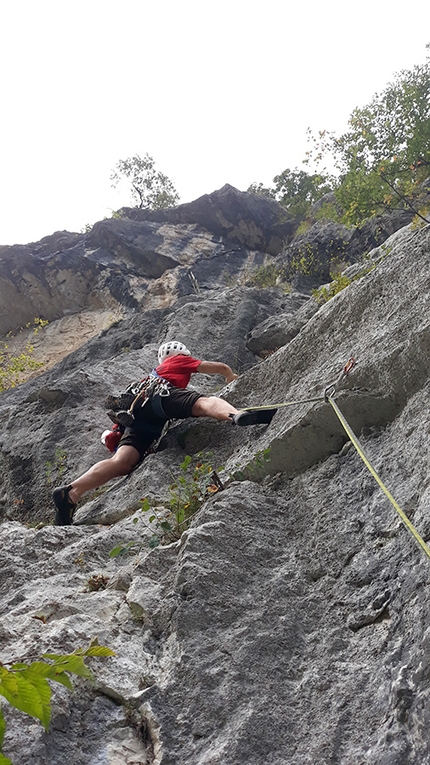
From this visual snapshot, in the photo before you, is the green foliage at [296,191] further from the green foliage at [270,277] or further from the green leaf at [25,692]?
the green leaf at [25,692]

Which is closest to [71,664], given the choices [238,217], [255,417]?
[255,417]

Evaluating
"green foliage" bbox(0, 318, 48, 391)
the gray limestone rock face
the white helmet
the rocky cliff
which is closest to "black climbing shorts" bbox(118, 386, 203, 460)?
the rocky cliff

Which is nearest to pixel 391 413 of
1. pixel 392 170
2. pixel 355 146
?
pixel 392 170

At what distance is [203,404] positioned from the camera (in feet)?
18.6

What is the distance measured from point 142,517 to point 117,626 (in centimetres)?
142

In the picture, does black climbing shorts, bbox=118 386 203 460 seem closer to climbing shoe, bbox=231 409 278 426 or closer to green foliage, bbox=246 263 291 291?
climbing shoe, bbox=231 409 278 426

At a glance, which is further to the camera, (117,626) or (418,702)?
(117,626)

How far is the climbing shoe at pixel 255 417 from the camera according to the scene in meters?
4.94

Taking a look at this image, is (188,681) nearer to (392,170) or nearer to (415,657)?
(415,657)

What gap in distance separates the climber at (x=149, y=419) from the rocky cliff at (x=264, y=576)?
23 centimetres

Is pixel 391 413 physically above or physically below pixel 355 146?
below

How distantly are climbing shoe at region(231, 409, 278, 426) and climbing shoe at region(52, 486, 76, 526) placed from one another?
1.82m

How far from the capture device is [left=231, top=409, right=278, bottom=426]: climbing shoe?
4938 millimetres

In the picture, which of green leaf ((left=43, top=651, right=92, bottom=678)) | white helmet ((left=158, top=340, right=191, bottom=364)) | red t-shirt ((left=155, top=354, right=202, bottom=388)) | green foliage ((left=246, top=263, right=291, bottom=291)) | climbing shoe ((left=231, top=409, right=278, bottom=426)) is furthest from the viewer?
green foliage ((left=246, top=263, right=291, bottom=291))
